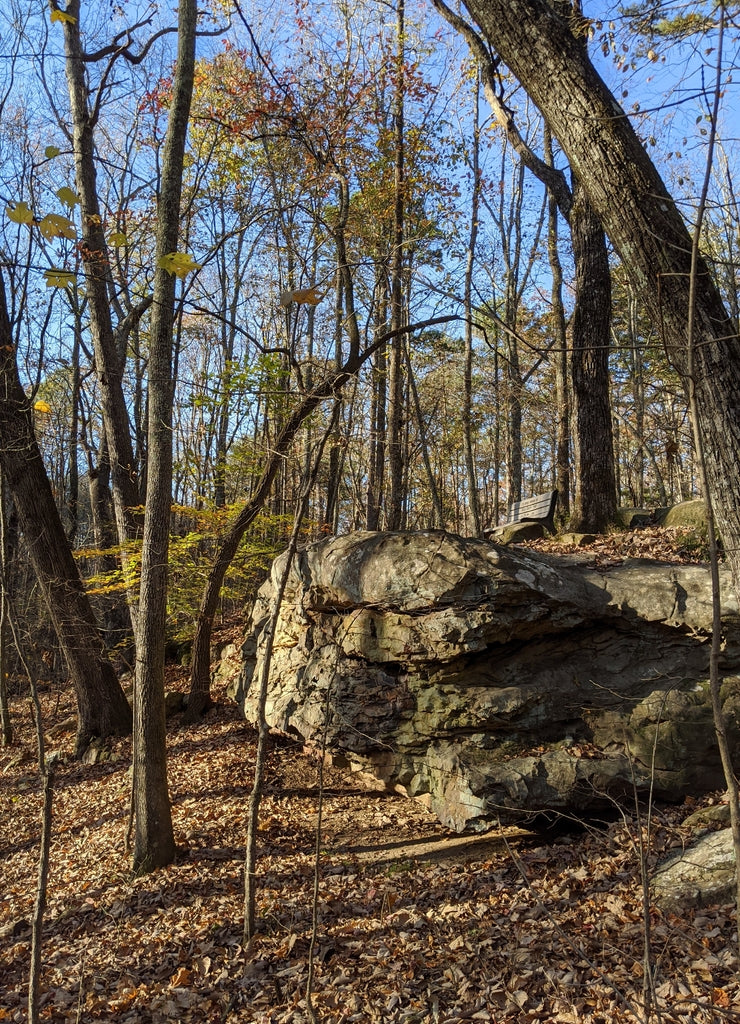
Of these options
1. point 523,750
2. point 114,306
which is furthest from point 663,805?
point 114,306

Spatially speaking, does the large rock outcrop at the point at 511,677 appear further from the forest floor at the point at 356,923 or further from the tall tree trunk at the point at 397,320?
the tall tree trunk at the point at 397,320

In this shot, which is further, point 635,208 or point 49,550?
point 49,550

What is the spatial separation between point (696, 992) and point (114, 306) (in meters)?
14.9

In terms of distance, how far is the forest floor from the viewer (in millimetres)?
3773

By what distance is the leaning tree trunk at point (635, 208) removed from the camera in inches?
126

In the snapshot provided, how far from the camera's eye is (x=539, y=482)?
3003 centimetres

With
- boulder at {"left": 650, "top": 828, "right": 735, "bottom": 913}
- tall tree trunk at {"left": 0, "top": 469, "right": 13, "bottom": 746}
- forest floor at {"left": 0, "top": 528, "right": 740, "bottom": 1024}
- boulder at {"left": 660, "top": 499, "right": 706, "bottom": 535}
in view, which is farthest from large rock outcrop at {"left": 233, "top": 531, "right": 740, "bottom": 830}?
tall tree trunk at {"left": 0, "top": 469, "right": 13, "bottom": 746}

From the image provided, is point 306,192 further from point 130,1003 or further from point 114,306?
point 130,1003

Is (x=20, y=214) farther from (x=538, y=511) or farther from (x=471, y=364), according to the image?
(x=471, y=364)

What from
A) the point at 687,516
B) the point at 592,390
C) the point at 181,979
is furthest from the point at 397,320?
the point at 181,979

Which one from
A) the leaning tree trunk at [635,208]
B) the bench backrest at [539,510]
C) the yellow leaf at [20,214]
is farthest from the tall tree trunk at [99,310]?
the leaning tree trunk at [635,208]

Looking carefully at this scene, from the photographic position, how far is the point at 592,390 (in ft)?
28.6

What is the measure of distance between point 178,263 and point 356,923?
4885 mm

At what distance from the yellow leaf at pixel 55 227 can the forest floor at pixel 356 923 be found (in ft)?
13.2
